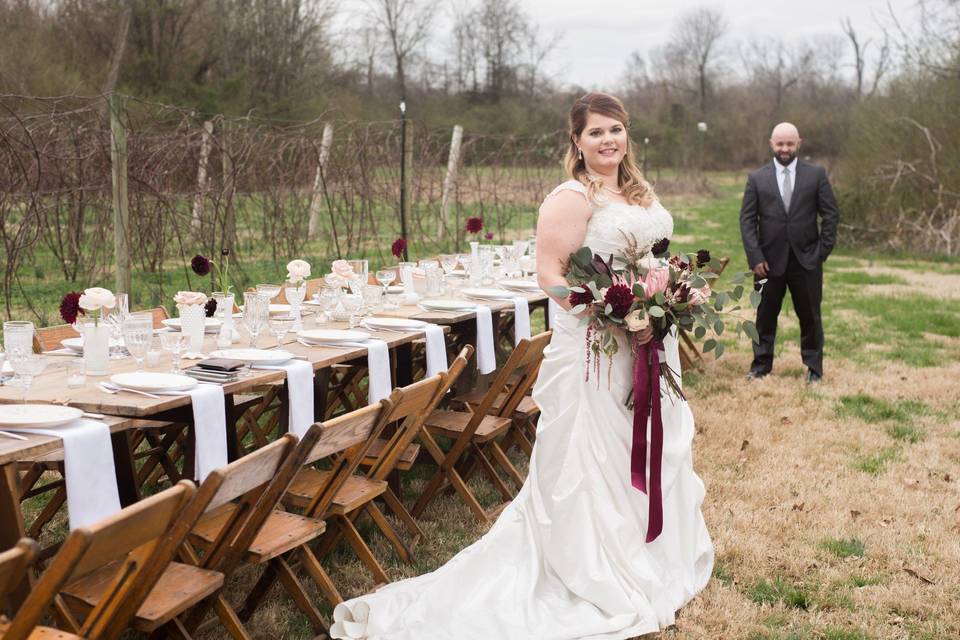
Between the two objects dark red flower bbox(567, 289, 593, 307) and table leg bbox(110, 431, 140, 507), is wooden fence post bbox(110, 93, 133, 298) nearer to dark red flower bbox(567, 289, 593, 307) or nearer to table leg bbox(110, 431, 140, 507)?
table leg bbox(110, 431, 140, 507)

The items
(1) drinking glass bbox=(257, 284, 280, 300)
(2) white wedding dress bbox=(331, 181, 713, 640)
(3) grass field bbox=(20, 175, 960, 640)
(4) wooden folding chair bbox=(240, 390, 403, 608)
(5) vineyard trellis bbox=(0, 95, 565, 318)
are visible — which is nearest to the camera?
(4) wooden folding chair bbox=(240, 390, 403, 608)

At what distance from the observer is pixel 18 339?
11.8 feet

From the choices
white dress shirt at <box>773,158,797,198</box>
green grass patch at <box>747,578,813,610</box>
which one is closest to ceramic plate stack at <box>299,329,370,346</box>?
green grass patch at <box>747,578,813,610</box>

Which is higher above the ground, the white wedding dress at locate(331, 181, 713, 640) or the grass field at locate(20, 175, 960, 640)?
the white wedding dress at locate(331, 181, 713, 640)

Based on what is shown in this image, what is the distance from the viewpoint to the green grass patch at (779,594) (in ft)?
13.0

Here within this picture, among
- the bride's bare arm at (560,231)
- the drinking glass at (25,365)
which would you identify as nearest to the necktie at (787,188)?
the bride's bare arm at (560,231)

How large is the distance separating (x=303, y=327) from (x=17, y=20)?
61.2 feet

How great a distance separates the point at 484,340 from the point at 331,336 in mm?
1336

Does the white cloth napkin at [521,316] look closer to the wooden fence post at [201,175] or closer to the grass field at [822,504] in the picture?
the grass field at [822,504]

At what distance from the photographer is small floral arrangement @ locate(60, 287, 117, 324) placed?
376cm

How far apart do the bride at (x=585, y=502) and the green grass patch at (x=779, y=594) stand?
0.21m

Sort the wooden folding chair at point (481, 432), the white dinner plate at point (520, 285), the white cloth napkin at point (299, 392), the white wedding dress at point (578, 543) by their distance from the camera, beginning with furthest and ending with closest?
the white dinner plate at point (520, 285), the wooden folding chair at point (481, 432), the white cloth napkin at point (299, 392), the white wedding dress at point (578, 543)

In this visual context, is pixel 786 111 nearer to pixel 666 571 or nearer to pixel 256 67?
pixel 256 67

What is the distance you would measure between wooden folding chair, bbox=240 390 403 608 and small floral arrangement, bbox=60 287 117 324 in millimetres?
1039
